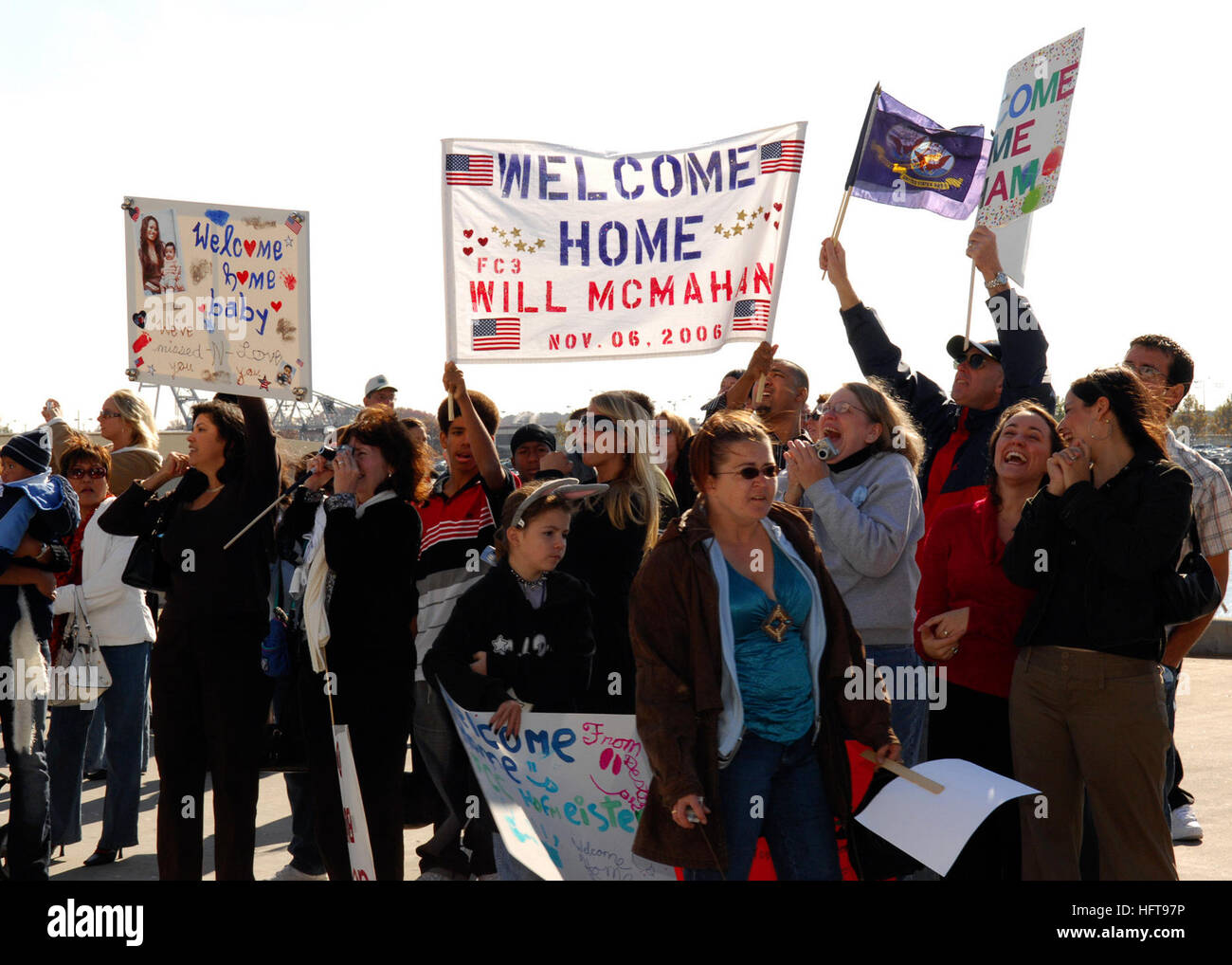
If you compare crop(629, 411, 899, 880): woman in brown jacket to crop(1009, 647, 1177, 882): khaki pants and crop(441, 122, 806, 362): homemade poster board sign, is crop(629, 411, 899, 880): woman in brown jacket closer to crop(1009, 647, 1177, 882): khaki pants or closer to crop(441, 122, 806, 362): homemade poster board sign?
crop(1009, 647, 1177, 882): khaki pants

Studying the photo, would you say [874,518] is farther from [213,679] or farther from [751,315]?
[213,679]

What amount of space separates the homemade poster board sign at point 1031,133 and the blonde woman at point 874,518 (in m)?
1.33

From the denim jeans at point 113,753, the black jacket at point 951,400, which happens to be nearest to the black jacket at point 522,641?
the black jacket at point 951,400

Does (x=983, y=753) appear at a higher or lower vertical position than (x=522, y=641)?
lower

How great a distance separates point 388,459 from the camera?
5258 millimetres

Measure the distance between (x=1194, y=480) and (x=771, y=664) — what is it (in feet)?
7.93

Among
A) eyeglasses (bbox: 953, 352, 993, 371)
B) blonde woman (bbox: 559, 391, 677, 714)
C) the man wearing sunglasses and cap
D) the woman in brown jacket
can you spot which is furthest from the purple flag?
the woman in brown jacket

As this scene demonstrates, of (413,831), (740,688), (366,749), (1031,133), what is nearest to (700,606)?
(740,688)

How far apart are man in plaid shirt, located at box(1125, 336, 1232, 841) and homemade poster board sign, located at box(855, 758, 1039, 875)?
1.64 meters

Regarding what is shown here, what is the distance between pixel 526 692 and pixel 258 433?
5.52ft

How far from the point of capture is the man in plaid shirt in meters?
5.23

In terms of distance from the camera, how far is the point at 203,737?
203 inches
